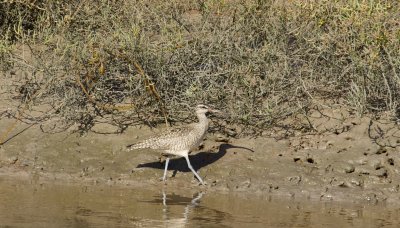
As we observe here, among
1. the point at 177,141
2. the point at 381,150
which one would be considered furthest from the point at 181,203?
the point at 381,150

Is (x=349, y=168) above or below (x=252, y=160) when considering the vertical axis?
above

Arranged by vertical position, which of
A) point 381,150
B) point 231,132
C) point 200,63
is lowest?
point 231,132

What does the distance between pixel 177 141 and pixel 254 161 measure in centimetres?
109

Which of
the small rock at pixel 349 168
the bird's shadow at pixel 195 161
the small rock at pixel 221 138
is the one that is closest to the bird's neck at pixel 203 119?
the bird's shadow at pixel 195 161

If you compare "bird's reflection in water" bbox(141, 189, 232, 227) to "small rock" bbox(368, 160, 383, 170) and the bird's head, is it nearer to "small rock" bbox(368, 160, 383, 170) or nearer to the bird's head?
the bird's head

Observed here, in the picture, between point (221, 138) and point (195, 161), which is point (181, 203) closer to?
point (195, 161)

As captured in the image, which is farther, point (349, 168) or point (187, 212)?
point (349, 168)

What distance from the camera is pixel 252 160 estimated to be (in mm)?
12055

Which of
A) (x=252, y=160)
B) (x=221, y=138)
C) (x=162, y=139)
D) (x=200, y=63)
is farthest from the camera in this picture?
(x=200, y=63)

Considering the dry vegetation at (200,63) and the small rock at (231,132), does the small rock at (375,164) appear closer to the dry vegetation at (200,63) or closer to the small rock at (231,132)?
the dry vegetation at (200,63)

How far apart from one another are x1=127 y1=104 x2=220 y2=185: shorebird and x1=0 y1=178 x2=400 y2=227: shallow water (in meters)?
0.60

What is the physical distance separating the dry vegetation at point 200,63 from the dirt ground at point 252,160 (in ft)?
1.03

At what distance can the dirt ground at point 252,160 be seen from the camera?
11.4 metres

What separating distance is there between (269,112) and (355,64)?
53.1 inches
